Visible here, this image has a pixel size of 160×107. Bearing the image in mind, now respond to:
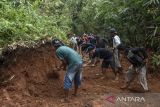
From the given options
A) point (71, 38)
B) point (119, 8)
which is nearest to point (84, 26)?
point (71, 38)

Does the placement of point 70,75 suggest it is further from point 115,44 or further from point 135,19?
point 135,19

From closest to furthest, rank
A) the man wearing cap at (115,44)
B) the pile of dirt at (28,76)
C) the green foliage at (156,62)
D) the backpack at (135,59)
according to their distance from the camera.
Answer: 1. the pile of dirt at (28,76)
2. the backpack at (135,59)
3. the man wearing cap at (115,44)
4. the green foliage at (156,62)

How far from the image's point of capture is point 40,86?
1113 cm

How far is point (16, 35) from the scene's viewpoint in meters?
12.1

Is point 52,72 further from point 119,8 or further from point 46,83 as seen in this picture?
point 119,8

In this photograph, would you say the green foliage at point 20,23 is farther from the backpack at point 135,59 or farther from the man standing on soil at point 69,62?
the backpack at point 135,59

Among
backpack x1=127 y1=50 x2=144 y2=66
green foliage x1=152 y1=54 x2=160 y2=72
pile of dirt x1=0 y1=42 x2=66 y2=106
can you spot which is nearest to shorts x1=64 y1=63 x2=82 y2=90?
pile of dirt x1=0 y1=42 x2=66 y2=106

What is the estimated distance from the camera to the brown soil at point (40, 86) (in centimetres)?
999

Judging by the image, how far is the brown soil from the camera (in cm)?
999

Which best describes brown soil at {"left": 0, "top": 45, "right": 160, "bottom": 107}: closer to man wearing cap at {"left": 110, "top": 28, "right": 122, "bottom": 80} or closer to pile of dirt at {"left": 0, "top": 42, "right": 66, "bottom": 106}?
pile of dirt at {"left": 0, "top": 42, "right": 66, "bottom": 106}

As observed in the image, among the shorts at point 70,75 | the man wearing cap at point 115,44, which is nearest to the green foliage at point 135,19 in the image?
the man wearing cap at point 115,44

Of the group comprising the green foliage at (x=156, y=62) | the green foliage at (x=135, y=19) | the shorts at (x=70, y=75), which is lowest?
the green foliage at (x=156, y=62)

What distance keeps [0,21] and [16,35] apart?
2.38ft

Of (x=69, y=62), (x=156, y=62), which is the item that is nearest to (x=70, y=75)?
(x=69, y=62)
